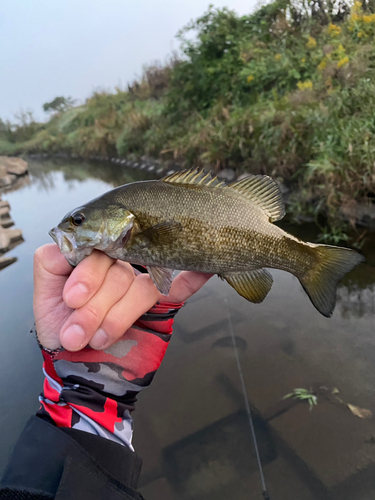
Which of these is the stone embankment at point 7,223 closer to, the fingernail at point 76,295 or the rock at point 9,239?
the rock at point 9,239

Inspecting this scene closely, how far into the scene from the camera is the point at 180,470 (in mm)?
2375

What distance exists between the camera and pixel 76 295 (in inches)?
52.5

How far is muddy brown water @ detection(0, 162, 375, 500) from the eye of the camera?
229 cm

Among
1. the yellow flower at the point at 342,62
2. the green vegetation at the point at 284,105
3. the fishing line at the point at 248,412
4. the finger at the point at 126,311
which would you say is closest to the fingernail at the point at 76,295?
the finger at the point at 126,311

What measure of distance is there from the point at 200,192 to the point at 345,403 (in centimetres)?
227

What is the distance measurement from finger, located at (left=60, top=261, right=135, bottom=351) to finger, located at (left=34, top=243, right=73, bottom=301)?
8.4 inches

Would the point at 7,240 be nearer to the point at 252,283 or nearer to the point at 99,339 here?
the point at 99,339

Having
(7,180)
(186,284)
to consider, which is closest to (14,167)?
(7,180)

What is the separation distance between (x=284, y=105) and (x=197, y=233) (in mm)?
6850

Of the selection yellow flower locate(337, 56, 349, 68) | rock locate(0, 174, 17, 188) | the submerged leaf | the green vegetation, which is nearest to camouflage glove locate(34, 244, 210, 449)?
the submerged leaf

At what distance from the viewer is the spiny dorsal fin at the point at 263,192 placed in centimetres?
157

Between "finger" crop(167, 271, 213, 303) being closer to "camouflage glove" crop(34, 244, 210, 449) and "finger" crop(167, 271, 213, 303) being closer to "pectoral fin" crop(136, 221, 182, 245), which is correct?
"camouflage glove" crop(34, 244, 210, 449)

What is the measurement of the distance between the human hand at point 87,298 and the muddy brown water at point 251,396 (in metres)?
1.51

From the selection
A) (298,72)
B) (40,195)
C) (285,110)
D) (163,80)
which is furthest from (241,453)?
(163,80)
